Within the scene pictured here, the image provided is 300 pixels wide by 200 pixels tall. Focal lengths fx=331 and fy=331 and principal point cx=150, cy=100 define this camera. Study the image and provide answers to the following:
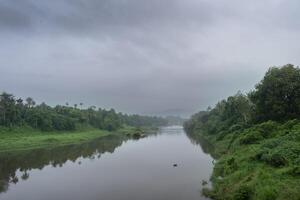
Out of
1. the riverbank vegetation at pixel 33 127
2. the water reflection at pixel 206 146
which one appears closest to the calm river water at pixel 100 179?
the water reflection at pixel 206 146

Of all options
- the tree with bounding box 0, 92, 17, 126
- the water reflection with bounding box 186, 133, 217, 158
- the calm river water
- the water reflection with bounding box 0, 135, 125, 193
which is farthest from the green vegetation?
the tree with bounding box 0, 92, 17, 126

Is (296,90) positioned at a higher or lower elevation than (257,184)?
A: higher

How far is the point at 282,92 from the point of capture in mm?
49719

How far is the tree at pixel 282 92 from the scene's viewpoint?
49.3m

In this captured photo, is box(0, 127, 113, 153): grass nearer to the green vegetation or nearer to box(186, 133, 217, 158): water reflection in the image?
box(186, 133, 217, 158): water reflection

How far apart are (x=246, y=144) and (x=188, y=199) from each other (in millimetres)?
19309

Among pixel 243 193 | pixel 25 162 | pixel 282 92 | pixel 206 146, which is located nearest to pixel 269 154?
pixel 243 193

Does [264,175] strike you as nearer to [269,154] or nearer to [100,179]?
[269,154]

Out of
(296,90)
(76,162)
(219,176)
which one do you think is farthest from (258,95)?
(76,162)

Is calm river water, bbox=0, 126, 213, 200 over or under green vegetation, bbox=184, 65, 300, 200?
under

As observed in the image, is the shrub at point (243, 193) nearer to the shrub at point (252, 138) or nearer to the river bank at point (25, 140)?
the shrub at point (252, 138)

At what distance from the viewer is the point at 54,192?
28281 mm

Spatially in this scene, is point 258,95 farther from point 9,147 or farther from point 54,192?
point 9,147

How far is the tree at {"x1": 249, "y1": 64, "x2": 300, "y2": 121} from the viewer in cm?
4931
